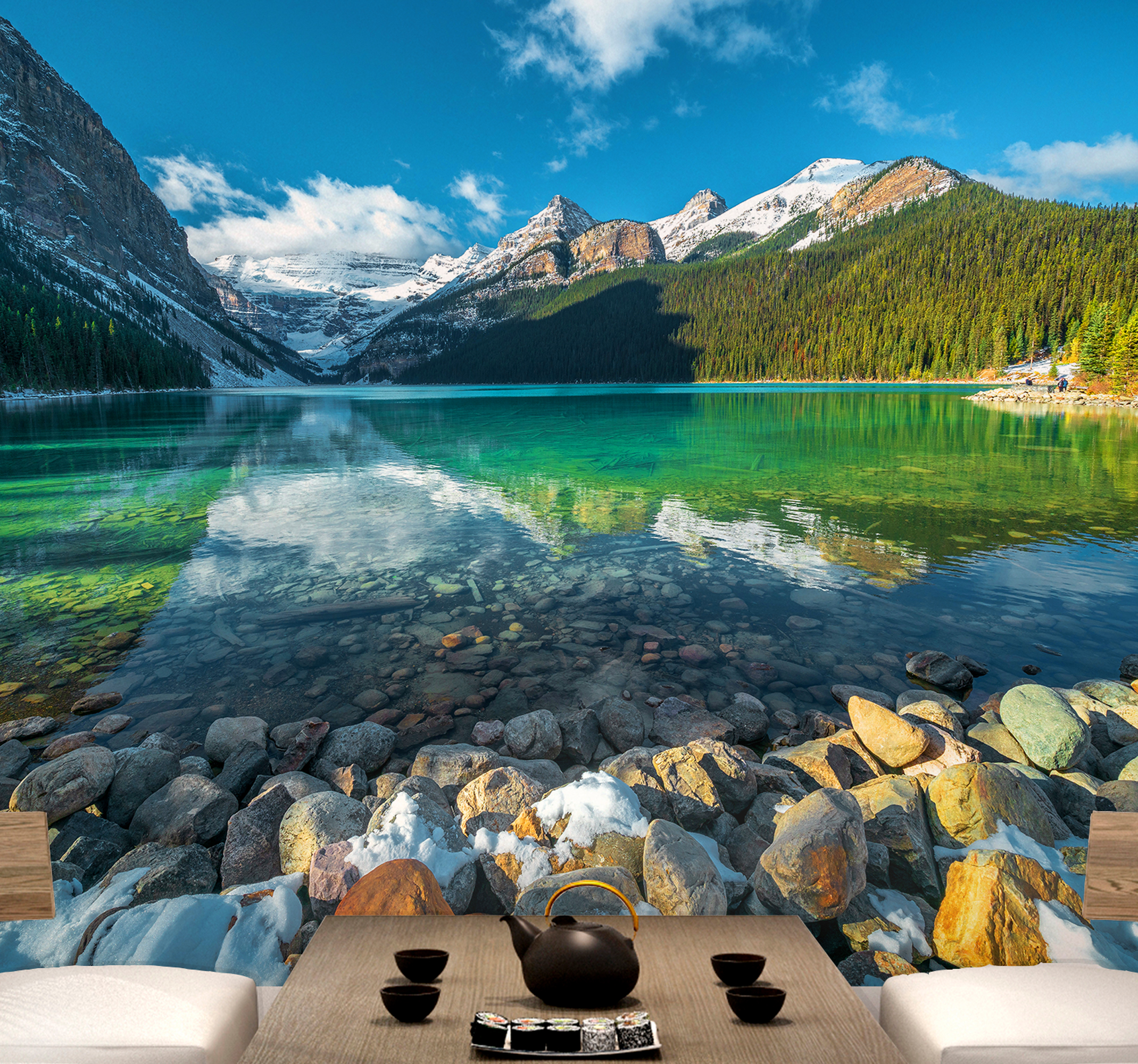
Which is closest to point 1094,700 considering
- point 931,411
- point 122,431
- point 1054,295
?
point 122,431

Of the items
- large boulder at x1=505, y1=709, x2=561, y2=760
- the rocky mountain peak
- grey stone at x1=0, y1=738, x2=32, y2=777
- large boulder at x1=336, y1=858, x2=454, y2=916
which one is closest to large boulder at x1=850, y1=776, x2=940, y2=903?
large boulder at x1=505, y1=709, x2=561, y2=760

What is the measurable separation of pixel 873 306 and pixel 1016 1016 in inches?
4884

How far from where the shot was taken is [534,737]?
432 cm

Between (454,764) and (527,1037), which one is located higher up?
(527,1037)

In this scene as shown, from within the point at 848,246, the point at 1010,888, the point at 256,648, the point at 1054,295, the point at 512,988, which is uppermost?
the point at 848,246

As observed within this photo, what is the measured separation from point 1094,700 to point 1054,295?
366ft

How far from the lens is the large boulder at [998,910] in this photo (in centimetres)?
226

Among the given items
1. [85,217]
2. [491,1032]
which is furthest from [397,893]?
[85,217]

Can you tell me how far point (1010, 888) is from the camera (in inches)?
91.9

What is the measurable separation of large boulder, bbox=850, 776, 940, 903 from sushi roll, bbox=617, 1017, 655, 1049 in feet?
7.49

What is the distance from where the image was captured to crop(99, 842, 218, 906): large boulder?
2.78 meters

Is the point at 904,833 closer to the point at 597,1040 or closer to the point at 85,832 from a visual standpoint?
the point at 597,1040

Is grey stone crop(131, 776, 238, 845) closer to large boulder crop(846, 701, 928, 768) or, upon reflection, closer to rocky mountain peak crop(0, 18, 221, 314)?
large boulder crop(846, 701, 928, 768)

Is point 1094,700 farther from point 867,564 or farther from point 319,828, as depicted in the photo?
point 319,828
